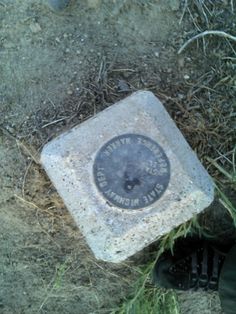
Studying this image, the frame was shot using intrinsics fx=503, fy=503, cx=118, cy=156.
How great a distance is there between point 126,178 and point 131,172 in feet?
0.07

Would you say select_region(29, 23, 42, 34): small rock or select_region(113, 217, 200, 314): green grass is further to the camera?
select_region(113, 217, 200, 314): green grass

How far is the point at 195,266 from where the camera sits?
185 centimetres

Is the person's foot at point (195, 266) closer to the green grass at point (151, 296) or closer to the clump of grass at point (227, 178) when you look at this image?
the green grass at point (151, 296)

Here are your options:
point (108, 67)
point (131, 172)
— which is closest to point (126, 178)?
point (131, 172)

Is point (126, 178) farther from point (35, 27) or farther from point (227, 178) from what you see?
point (35, 27)

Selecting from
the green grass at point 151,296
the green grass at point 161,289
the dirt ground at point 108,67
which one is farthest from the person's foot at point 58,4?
the green grass at point 151,296

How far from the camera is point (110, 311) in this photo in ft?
6.09

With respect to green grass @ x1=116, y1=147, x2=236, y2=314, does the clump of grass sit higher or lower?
higher

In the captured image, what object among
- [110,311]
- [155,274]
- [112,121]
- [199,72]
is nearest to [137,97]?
[112,121]

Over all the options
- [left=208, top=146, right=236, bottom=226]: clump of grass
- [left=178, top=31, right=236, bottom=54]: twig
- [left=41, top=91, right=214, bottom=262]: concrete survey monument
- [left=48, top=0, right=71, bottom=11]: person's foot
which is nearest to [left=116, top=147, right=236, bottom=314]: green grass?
[left=208, top=146, right=236, bottom=226]: clump of grass

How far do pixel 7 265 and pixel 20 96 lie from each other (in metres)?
0.62

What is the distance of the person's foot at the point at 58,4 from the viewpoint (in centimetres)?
157

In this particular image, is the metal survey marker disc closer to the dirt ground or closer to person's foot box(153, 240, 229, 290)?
the dirt ground

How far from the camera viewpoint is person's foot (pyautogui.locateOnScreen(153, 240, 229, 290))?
1.83 metres
